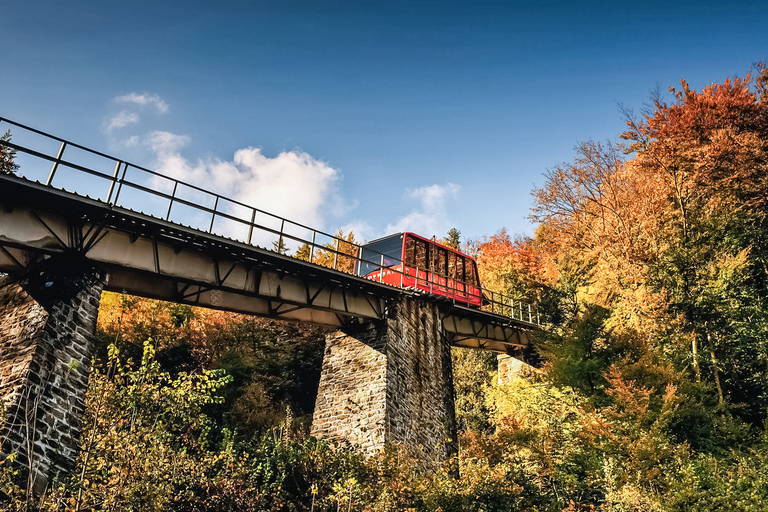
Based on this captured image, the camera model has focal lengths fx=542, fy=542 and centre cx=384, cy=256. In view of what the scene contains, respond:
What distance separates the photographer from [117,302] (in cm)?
2398

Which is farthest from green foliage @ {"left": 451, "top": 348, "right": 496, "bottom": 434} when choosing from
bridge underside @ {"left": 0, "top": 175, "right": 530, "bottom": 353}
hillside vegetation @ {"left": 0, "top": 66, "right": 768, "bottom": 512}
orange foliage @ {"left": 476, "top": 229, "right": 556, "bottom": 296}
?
bridge underside @ {"left": 0, "top": 175, "right": 530, "bottom": 353}

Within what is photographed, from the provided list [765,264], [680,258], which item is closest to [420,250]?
[680,258]

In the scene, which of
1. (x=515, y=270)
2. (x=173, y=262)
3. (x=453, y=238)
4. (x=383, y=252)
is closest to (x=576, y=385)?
(x=383, y=252)

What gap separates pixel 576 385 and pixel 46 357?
14092mm

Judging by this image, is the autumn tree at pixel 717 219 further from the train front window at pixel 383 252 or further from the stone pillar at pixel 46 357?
the stone pillar at pixel 46 357

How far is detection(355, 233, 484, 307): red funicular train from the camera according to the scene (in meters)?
21.0

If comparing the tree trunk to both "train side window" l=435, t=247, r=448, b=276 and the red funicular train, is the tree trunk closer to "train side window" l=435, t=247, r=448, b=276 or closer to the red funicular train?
the red funicular train

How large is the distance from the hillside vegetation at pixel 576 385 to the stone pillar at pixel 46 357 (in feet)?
3.66

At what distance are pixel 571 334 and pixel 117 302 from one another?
1900 cm

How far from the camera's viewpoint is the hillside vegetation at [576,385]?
8.92 m

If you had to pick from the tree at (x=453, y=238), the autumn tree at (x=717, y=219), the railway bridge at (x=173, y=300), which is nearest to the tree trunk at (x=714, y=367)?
the autumn tree at (x=717, y=219)

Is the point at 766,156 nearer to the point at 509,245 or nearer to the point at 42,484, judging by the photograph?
the point at 509,245

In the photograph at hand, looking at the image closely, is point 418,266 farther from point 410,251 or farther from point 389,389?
point 389,389

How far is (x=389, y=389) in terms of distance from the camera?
634 inches
